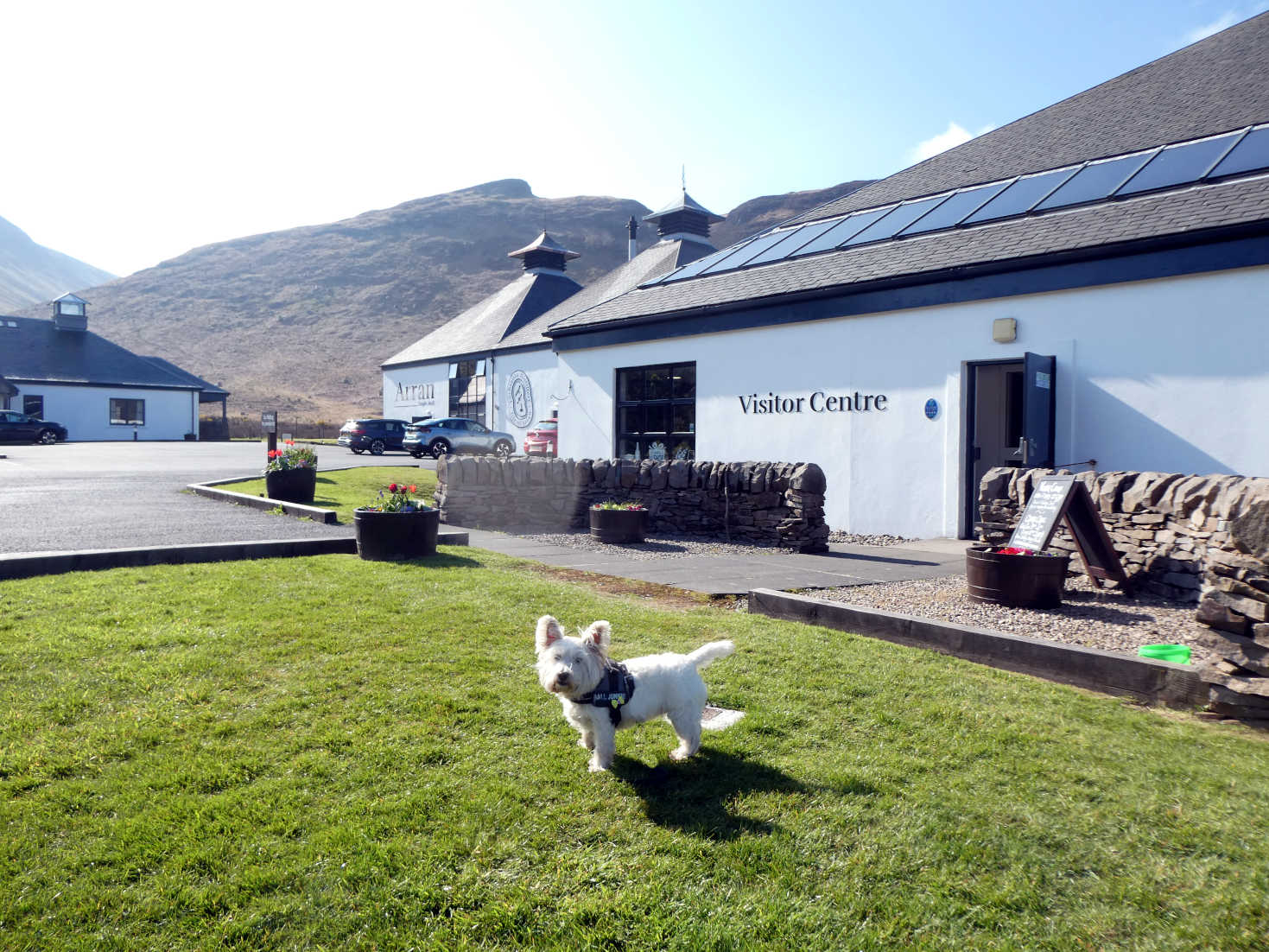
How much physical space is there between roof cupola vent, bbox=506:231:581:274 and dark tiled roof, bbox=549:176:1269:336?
2386cm

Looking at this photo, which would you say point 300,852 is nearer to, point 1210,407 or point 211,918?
point 211,918

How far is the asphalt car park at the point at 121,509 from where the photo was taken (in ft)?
32.2

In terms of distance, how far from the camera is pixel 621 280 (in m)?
A: 31.8

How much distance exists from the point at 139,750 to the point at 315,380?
97.3m

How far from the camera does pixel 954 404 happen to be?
40.2 feet

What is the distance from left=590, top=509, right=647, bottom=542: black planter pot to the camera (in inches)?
461

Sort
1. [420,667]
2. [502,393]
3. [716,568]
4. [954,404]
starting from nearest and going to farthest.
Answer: [420,667] < [716,568] < [954,404] < [502,393]

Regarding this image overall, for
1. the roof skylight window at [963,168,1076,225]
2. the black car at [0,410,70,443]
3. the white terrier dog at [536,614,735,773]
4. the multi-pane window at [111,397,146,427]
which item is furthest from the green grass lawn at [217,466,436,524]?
the multi-pane window at [111,397,146,427]

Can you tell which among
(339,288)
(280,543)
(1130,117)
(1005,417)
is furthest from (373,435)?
(339,288)

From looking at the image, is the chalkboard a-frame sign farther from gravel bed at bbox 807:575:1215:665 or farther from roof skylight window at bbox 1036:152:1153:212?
roof skylight window at bbox 1036:152:1153:212

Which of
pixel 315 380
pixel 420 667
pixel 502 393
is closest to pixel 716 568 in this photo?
pixel 420 667

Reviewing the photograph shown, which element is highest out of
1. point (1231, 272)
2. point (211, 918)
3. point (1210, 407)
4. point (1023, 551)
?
point (1231, 272)

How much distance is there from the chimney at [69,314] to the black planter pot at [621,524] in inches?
1874

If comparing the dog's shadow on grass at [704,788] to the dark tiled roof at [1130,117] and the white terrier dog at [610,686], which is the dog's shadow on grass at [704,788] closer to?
the white terrier dog at [610,686]
